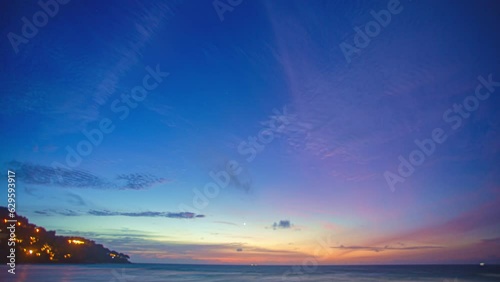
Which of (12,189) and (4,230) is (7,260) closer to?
(4,230)

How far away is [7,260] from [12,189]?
58.6m

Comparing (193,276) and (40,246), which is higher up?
(40,246)

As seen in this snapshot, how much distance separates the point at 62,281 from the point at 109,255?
100503 mm

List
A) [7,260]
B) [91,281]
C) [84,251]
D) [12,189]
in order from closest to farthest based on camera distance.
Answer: [12,189], [91,281], [7,260], [84,251]

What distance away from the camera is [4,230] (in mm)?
72188

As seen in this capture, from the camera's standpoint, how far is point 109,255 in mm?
143000

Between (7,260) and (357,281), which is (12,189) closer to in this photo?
(7,260)

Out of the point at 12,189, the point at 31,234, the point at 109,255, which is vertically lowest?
the point at 109,255

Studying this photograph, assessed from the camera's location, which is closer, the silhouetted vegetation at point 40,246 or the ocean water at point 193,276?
the ocean water at point 193,276

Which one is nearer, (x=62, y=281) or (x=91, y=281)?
(x=62, y=281)

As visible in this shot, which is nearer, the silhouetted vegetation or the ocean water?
the ocean water

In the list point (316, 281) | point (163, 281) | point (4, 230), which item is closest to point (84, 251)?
point (4, 230)

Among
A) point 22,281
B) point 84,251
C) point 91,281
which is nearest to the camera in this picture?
point 22,281

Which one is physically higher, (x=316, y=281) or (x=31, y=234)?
(x=31, y=234)
